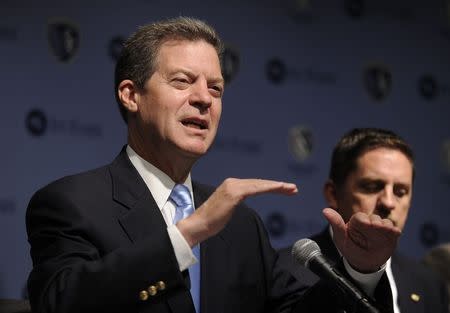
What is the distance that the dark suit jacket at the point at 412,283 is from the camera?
345 cm

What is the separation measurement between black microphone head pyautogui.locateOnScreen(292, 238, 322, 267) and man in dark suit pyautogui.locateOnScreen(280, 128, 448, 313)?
139 centimetres

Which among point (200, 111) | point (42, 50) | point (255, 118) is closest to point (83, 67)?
point (42, 50)

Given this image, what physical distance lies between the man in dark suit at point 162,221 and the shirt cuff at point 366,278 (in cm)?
2

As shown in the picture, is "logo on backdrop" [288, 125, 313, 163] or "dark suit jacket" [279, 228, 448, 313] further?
"logo on backdrop" [288, 125, 313, 163]

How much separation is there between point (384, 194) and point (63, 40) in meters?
1.60

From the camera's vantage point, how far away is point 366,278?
7.34 ft

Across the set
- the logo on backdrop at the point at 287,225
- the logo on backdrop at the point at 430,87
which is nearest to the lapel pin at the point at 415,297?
the logo on backdrop at the point at 287,225

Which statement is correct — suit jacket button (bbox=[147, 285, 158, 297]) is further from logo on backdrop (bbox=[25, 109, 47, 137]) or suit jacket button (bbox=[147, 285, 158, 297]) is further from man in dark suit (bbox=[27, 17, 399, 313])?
logo on backdrop (bbox=[25, 109, 47, 137])

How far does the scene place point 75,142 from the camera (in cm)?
399

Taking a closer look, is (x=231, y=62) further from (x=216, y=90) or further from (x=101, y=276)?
(x=101, y=276)

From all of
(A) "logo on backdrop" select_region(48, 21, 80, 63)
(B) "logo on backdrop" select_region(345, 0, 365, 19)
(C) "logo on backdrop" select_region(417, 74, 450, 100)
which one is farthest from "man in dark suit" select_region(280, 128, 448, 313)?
(C) "logo on backdrop" select_region(417, 74, 450, 100)

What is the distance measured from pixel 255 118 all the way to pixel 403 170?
4.30 ft

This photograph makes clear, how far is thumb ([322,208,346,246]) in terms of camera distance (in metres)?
2.15

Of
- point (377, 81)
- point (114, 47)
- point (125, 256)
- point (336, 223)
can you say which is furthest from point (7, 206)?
point (377, 81)
